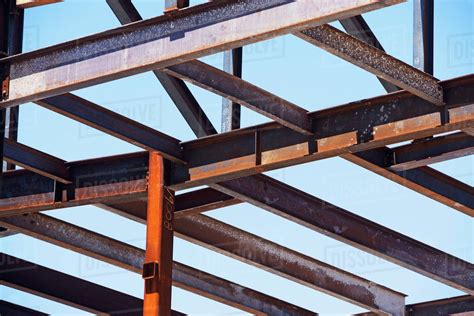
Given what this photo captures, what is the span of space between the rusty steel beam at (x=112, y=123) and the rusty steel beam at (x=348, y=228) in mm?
786

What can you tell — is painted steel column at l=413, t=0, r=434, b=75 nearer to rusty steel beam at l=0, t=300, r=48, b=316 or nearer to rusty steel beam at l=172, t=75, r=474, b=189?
rusty steel beam at l=172, t=75, r=474, b=189

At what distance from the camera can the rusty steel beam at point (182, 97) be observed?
16016mm

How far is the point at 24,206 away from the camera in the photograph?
17.9 m

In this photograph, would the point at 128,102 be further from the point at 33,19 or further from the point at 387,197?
the point at 387,197

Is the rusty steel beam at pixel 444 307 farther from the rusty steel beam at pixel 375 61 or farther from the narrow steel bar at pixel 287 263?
the rusty steel beam at pixel 375 61

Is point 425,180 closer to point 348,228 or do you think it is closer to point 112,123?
point 348,228

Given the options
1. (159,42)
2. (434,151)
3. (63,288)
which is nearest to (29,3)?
(159,42)

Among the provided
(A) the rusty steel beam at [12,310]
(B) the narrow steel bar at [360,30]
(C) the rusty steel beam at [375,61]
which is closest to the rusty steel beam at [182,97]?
(B) the narrow steel bar at [360,30]

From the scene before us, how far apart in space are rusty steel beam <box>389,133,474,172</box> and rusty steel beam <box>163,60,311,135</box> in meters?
1.68

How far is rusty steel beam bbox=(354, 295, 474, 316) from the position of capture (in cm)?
2125

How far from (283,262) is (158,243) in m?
3.75

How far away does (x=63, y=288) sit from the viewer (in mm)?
20594

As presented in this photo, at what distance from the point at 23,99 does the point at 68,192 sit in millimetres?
2852

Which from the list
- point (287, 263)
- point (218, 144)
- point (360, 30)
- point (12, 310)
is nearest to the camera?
point (360, 30)
